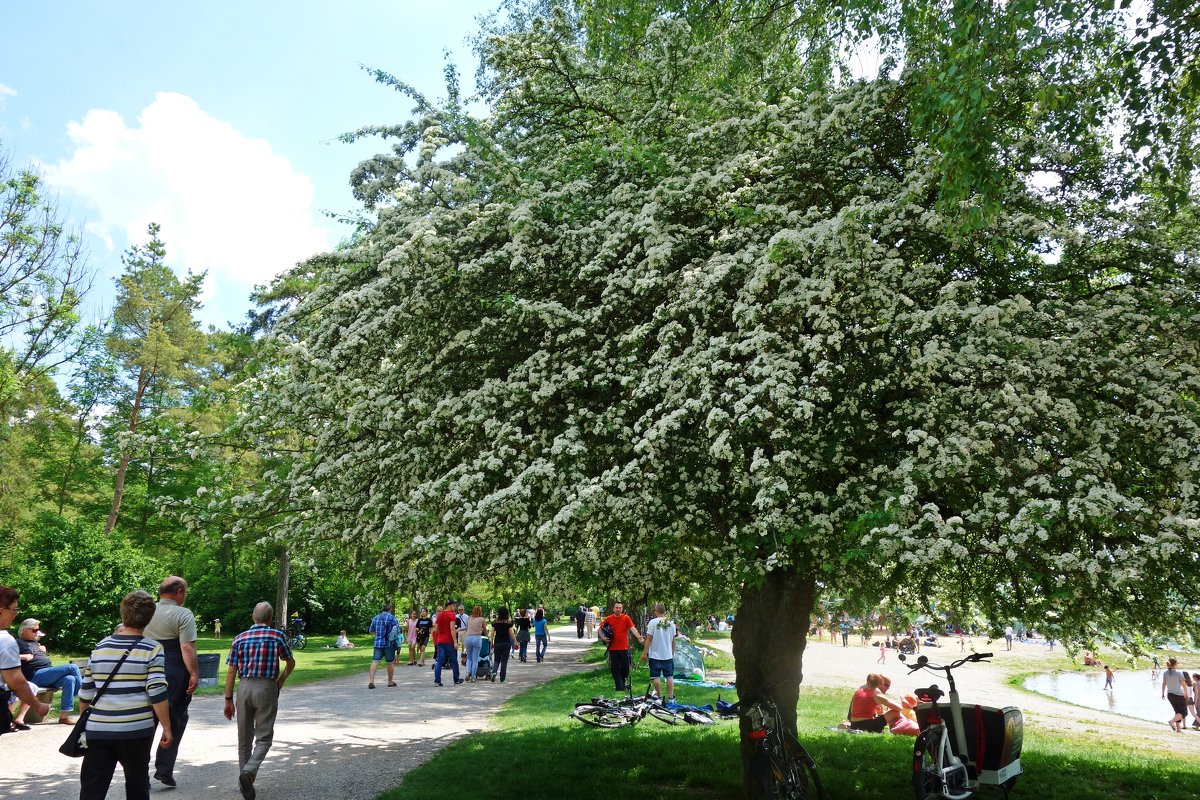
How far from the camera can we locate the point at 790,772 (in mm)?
7910

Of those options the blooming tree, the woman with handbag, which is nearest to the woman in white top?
the blooming tree

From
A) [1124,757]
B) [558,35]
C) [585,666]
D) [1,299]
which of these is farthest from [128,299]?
[1124,757]

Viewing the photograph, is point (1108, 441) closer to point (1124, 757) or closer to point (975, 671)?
point (1124, 757)

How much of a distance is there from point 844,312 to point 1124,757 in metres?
9.97

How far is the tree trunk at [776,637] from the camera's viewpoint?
9.70 metres

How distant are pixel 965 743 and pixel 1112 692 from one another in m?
38.9

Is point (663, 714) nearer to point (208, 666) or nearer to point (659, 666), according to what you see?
point (659, 666)

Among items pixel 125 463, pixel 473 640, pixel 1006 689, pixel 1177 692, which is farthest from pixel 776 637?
pixel 125 463

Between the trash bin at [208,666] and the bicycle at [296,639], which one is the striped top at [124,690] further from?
the bicycle at [296,639]

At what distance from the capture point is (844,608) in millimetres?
9523

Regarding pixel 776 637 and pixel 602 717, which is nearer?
pixel 776 637

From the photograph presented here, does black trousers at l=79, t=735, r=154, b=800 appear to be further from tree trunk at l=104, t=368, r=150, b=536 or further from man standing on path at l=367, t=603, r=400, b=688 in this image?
tree trunk at l=104, t=368, r=150, b=536

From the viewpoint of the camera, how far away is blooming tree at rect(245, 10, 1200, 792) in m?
7.47

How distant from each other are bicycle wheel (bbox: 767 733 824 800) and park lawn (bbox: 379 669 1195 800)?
1.63m
